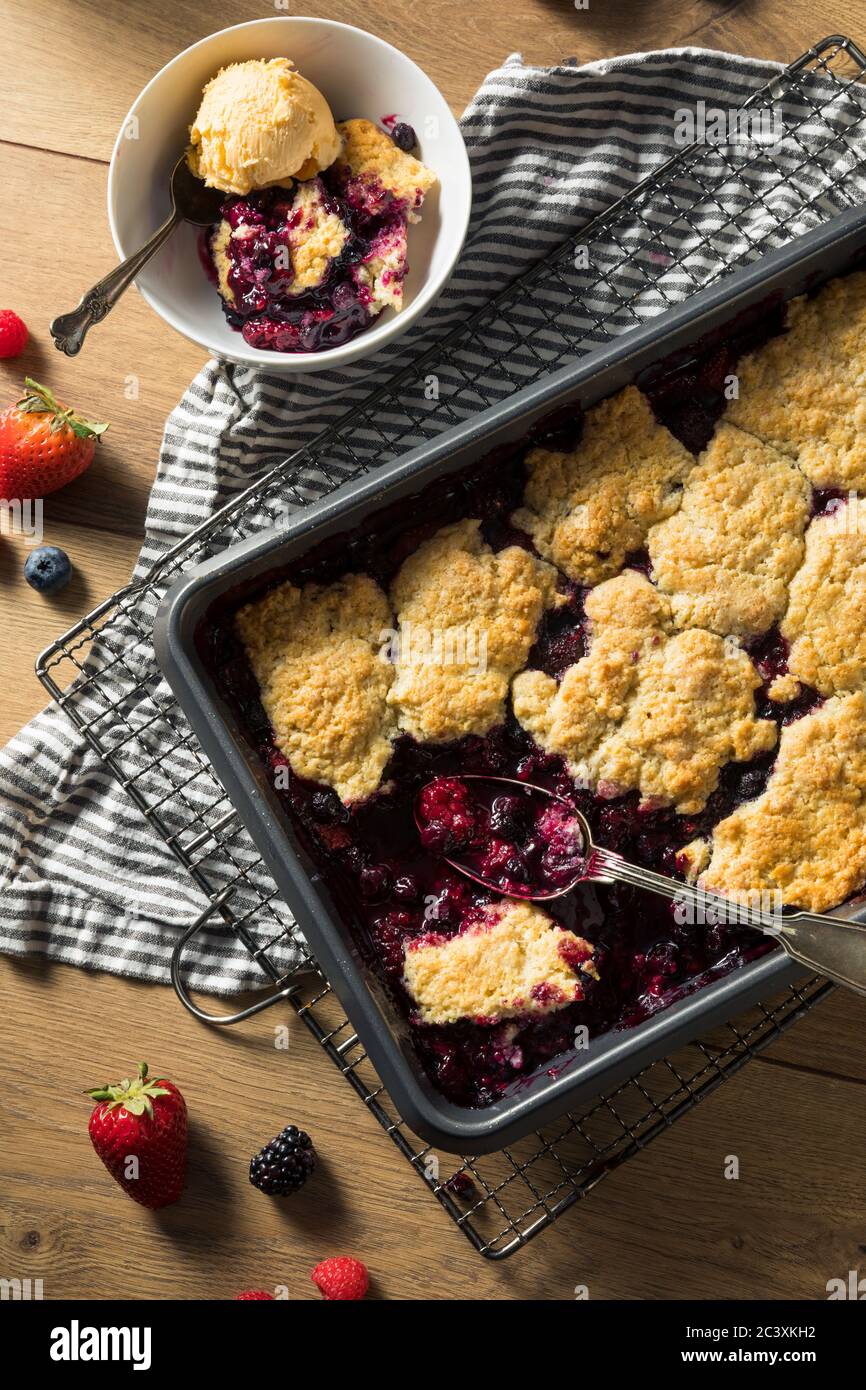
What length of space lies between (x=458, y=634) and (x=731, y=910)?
0.73m

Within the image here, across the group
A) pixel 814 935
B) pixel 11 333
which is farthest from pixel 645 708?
pixel 11 333

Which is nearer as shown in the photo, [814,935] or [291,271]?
[814,935]

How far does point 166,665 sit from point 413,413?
82cm

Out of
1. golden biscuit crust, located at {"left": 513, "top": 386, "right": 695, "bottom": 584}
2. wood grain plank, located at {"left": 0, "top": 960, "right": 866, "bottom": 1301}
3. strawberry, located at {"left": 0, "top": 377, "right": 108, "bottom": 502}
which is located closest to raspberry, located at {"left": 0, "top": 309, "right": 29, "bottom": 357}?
strawberry, located at {"left": 0, "top": 377, "right": 108, "bottom": 502}

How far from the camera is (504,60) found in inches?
98.3

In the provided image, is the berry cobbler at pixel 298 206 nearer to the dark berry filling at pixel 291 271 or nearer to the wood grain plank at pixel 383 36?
the dark berry filling at pixel 291 271

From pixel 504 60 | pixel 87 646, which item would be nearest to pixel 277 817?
pixel 87 646

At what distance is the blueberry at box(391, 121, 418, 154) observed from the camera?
225cm

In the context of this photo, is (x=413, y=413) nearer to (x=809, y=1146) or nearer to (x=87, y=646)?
(x=87, y=646)

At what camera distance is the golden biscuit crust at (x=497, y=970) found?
2.10m

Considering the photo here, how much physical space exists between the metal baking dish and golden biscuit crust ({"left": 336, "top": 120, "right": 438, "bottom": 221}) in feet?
1.70

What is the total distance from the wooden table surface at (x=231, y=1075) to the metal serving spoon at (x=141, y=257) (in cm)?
31

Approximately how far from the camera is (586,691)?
2.18 m

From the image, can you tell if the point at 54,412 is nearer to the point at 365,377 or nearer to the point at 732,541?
the point at 365,377
